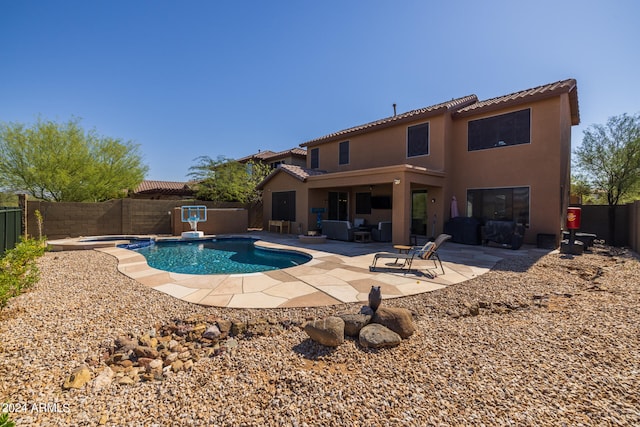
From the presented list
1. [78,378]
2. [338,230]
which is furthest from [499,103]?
[78,378]

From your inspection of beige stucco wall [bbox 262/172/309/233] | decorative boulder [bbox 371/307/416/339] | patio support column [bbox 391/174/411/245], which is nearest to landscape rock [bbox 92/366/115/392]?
decorative boulder [bbox 371/307/416/339]

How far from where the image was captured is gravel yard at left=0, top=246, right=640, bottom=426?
222 cm

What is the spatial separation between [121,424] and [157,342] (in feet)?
4.59

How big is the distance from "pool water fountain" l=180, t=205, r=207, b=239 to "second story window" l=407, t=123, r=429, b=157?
10272mm

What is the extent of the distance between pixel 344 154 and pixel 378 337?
13.4 m

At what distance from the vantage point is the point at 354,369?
286 cm

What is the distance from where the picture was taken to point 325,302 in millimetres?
4609

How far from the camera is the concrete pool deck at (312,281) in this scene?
4.76 metres

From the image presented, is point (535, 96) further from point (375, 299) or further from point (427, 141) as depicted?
point (375, 299)

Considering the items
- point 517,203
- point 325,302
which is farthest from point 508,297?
point 517,203

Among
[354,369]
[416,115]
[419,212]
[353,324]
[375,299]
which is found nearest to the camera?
[354,369]

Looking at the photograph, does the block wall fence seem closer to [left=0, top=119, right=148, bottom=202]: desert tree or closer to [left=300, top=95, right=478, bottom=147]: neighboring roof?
[left=0, top=119, right=148, bottom=202]: desert tree

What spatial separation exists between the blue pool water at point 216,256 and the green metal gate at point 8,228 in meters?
3.17

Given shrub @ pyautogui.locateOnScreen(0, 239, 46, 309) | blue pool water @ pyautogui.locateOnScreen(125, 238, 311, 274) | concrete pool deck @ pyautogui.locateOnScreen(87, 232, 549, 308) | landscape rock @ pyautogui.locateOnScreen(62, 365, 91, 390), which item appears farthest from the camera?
blue pool water @ pyautogui.locateOnScreen(125, 238, 311, 274)
